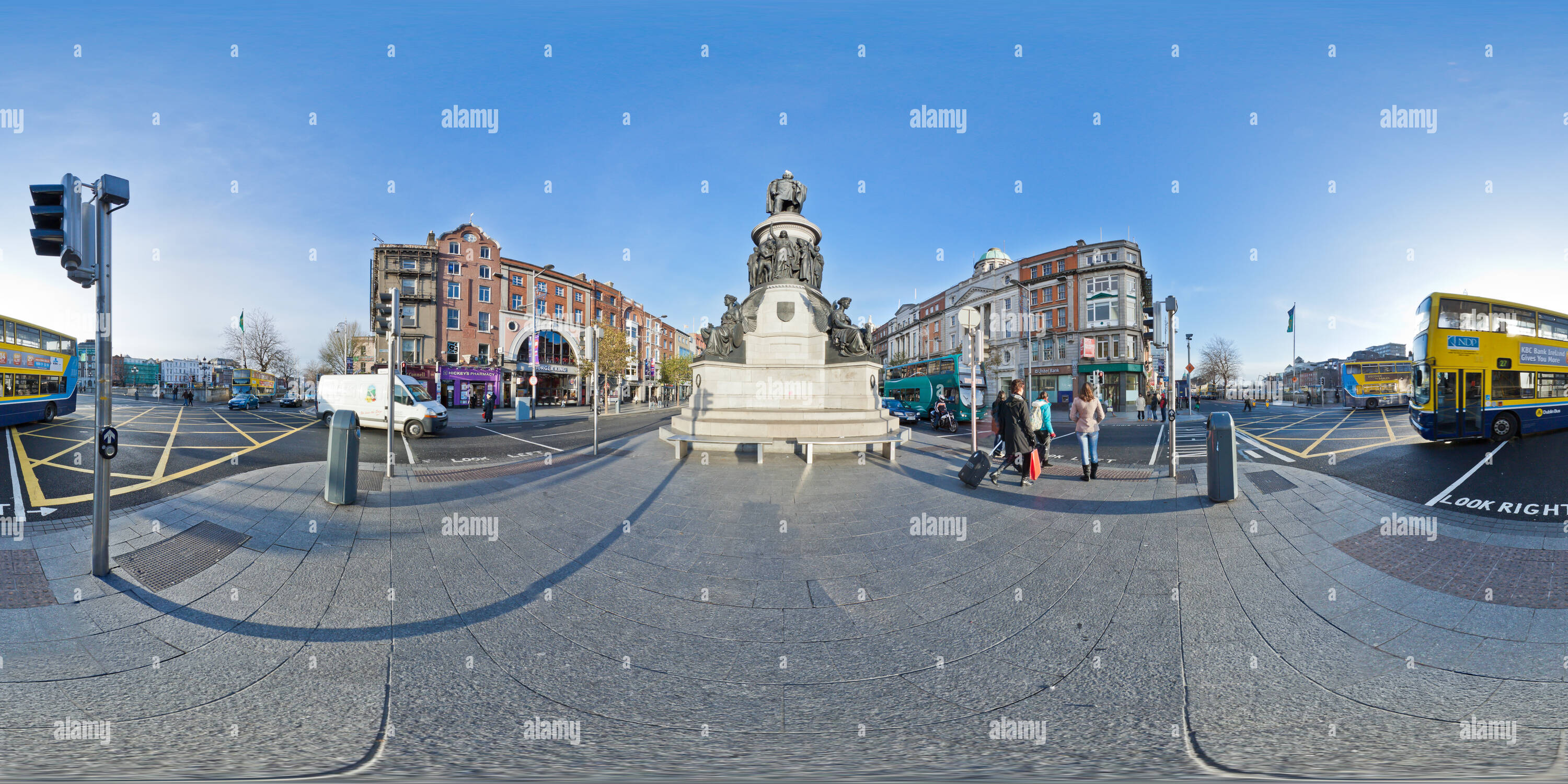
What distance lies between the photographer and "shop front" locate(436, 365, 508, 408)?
33.9 metres

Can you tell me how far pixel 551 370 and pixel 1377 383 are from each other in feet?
142

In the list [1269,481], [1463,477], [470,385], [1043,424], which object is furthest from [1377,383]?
[470,385]

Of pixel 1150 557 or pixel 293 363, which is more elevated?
pixel 293 363

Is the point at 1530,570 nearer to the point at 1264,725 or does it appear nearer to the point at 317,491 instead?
the point at 1264,725

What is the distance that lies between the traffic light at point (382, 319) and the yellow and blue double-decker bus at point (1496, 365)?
1456cm

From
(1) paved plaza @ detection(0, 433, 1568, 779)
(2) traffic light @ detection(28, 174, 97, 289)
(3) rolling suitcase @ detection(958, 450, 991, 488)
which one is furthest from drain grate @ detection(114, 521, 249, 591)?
(3) rolling suitcase @ detection(958, 450, 991, 488)

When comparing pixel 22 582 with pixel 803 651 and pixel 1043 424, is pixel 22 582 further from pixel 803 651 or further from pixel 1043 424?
pixel 1043 424

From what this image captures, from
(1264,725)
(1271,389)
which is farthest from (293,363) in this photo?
(1271,389)

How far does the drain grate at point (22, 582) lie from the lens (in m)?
3.35

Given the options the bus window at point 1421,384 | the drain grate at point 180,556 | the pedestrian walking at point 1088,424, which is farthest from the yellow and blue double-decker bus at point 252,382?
the bus window at point 1421,384

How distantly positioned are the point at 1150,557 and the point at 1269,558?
977 mm

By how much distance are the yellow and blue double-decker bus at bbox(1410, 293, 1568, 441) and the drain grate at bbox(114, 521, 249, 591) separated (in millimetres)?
13122

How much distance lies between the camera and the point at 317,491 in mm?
5746

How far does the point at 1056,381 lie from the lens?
37438 millimetres
